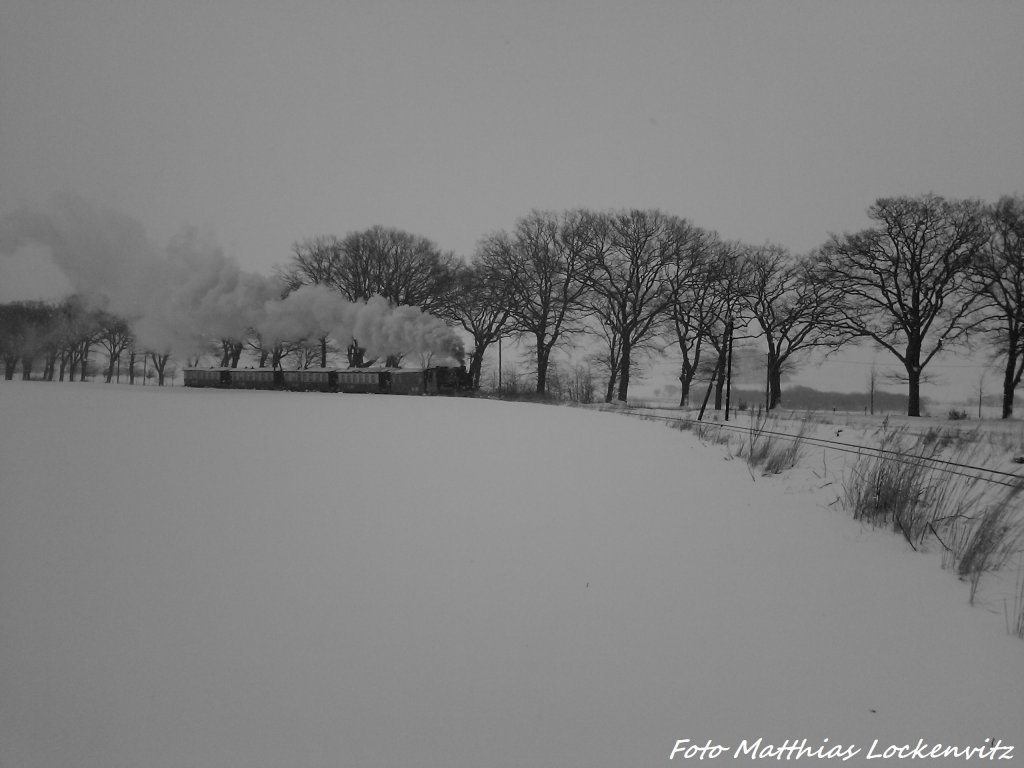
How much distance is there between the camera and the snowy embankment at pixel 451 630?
58.7 inches

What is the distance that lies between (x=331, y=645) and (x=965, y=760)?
239 centimetres

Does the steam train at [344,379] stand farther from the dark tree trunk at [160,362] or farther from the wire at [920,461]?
the wire at [920,461]

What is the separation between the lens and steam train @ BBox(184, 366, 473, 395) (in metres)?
25.1

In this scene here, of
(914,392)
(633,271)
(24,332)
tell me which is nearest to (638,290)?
(633,271)

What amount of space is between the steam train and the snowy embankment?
Result: 21197 millimetres

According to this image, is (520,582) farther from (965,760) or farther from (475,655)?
(965,760)

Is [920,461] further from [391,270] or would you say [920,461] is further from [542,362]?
[391,270]

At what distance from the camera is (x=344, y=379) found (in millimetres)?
26406

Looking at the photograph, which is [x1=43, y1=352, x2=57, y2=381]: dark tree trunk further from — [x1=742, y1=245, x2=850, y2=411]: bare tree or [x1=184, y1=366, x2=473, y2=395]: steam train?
[x1=742, y1=245, x2=850, y2=411]: bare tree

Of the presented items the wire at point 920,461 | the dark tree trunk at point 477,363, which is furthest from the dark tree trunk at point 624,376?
the wire at point 920,461

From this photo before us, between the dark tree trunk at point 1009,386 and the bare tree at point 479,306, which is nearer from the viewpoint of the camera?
the dark tree trunk at point 1009,386

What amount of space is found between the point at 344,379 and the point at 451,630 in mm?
26444

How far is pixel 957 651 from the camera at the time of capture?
2018 millimetres

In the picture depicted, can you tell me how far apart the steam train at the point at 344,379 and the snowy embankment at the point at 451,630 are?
21197mm
